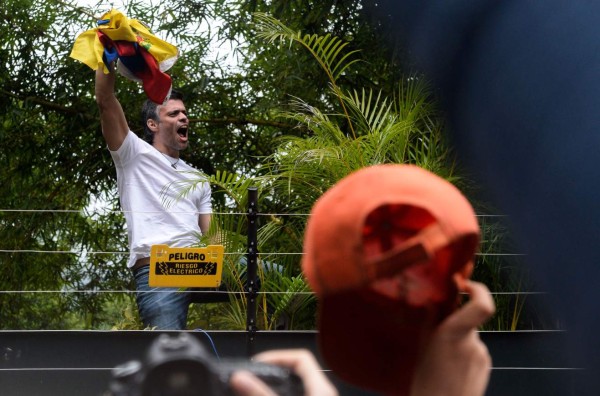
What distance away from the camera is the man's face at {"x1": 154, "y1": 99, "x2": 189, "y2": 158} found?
3.49 m

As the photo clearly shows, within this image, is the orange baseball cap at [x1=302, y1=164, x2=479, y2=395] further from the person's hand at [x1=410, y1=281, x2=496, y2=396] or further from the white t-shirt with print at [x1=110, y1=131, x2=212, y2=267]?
the white t-shirt with print at [x1=110, y1=131, x2=212, y2=267]

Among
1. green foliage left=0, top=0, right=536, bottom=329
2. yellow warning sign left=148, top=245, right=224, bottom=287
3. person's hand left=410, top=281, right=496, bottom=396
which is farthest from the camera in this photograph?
green foliage left=0, top=0, right=536, bottom=329

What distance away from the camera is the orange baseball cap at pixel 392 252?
0.53m

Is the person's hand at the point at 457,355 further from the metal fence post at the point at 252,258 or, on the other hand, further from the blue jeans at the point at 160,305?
the metal fence post at the point at 252,258

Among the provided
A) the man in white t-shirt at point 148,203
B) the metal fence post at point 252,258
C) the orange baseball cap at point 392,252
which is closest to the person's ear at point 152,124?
the man in white t-shirt at point 148,203

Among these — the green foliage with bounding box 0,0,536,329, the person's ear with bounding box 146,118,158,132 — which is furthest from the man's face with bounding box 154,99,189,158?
the green foliage with bounding box 0,0,536,329

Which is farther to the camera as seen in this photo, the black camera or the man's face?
the man's face

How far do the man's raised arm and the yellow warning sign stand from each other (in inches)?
13.9

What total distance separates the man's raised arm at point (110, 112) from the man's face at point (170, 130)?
29 cm

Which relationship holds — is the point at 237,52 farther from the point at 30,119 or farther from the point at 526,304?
the point at 526,304

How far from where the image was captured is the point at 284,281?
3445mm

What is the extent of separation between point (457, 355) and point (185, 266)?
100 inches

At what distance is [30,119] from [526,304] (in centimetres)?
296

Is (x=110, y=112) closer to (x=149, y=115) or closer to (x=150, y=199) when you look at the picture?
(x=150, y=199)
